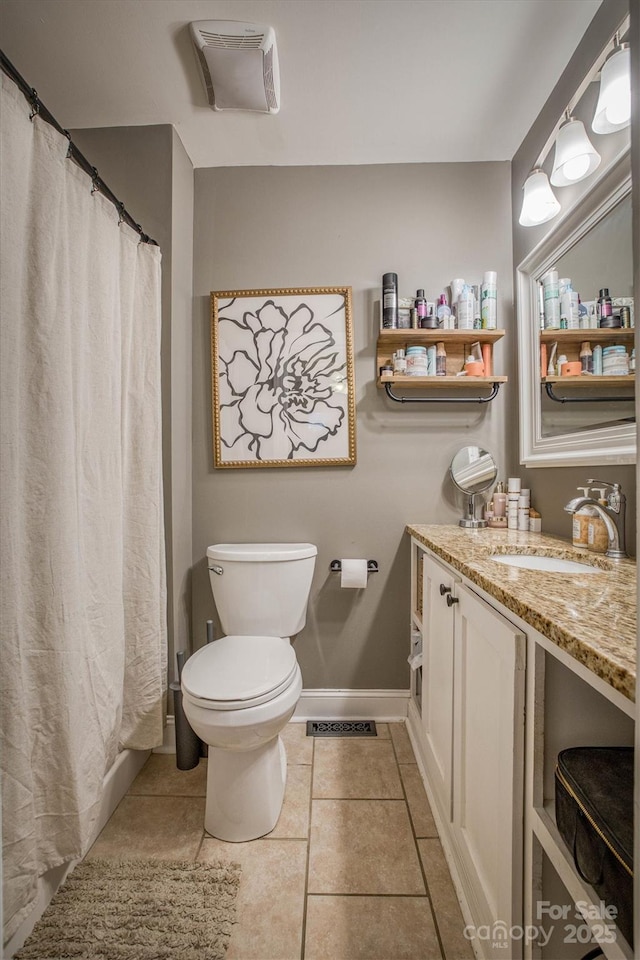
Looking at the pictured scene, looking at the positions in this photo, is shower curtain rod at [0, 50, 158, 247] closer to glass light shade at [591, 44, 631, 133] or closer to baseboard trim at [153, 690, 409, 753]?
glass light shade at [591, 44, 631, 133]

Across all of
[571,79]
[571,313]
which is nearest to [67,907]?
[571,313]

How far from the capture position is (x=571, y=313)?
1396mm

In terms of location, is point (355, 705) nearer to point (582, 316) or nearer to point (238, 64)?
point (582, 316)

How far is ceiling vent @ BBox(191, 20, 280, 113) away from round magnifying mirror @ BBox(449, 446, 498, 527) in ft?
5.01

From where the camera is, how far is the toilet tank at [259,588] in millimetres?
1596

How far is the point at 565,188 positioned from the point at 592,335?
57 cm

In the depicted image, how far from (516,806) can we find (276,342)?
1687 mm

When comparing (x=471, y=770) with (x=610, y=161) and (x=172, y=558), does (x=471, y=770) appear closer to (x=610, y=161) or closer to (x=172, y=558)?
(x=172, y=558)

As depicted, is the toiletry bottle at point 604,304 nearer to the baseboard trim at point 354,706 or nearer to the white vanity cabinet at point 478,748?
the white vanity cabinet at point 478,748

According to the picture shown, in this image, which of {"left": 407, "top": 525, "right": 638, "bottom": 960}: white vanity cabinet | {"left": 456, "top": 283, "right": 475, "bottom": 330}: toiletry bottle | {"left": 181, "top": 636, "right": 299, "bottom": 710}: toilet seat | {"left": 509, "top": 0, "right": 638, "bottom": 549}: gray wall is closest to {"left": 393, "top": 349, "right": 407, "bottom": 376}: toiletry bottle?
{"left": 456, "top": 283, "right": 475, "bottom": 330}: toiletry bottle

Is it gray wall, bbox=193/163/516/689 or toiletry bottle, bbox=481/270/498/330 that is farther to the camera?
gray wall, bbox=193/163/516/689

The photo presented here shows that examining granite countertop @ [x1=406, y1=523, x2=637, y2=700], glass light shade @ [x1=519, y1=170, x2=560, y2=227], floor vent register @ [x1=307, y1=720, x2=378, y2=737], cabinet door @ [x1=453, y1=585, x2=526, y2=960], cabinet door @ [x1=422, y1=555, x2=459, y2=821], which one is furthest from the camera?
floor vent register @ [x1=307, y1=720, x2=378, y2=737]

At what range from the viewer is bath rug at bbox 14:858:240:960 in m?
0.93

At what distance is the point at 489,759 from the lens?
0.84 meters
